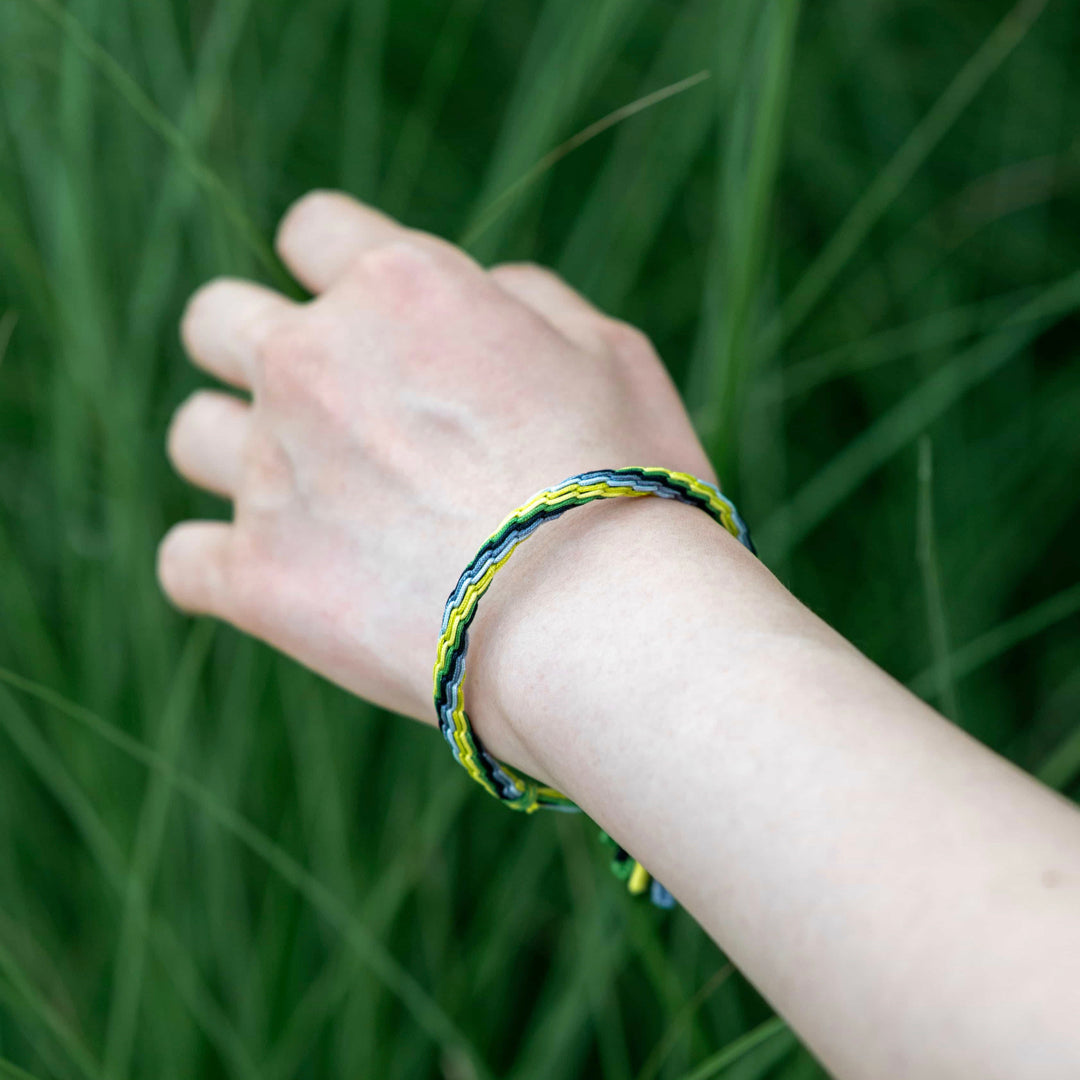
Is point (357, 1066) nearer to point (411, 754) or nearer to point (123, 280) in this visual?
point (411, 754)

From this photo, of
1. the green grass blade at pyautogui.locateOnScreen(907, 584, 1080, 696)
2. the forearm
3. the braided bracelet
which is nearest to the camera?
the forearm

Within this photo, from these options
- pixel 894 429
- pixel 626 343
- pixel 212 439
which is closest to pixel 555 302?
pixel 626 343

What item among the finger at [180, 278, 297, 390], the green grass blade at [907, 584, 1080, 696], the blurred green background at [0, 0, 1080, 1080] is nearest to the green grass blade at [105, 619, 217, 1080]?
the blurred green background at [0, 0, 1080, 1080]

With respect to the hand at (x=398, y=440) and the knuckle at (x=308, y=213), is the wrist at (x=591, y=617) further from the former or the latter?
the knuckle at (x=308, y=213)

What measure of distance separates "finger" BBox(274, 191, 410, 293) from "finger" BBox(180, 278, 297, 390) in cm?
2

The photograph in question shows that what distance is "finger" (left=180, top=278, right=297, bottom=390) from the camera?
0.41 meters

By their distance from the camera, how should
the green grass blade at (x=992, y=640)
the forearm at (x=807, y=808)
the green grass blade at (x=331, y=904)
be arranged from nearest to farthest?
1. the forearm at (x=807, y=808)
2. the green grass blade at (x=331, y=904)
3. the green grass blade at (x=992, y=640)

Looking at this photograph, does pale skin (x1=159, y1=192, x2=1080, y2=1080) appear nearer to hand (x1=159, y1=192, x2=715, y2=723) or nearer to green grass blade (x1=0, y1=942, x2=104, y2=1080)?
hand (x1=159, y1=192, x2=715, y2=723)

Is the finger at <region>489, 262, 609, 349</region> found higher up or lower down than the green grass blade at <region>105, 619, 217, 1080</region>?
higher up

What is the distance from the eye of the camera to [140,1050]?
1.55 feet

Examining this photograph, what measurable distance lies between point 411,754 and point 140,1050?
176mm

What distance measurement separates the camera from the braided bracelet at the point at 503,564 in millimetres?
279

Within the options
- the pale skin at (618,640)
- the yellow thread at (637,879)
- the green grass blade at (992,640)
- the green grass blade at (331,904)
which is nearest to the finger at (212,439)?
the pale skin at (618,640)

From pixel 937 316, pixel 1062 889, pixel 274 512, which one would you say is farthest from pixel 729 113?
pixel 1062 889
